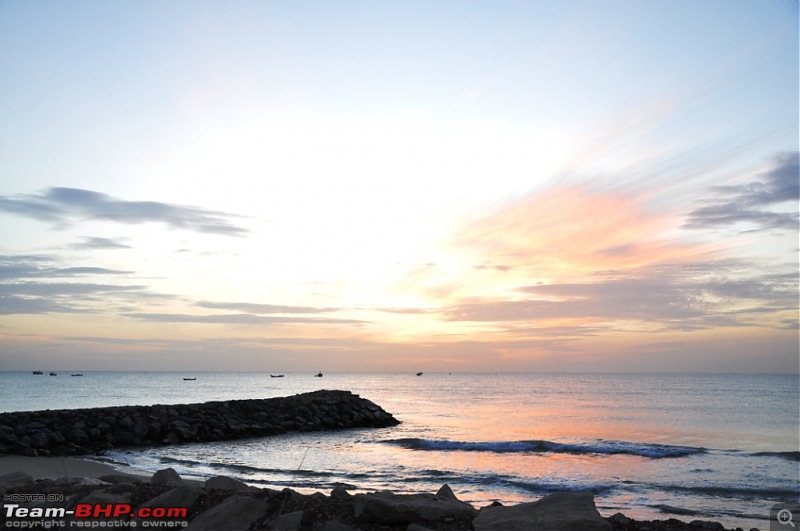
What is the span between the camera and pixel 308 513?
6758mm

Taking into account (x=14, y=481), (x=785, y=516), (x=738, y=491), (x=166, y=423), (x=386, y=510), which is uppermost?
(x=386, y=510)

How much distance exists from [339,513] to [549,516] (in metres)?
2.39

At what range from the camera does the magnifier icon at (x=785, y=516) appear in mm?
11625

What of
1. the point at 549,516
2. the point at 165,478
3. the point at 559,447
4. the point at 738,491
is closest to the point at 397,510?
the point at 549,516

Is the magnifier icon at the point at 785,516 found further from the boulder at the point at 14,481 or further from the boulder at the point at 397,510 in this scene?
the boulder at the point at 14,481

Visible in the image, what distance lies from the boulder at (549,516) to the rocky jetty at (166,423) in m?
19.0

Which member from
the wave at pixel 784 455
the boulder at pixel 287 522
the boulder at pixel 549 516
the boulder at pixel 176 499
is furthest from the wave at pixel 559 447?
the boulder at pixel 287 522

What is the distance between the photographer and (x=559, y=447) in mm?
24609

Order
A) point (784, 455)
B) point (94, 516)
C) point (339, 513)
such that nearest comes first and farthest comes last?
point (339, 513), point (94, 516), point (784, 455)

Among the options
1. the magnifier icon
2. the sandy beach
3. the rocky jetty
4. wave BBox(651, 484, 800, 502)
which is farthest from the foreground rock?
the rocky jetty

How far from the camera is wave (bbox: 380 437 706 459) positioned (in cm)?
2362

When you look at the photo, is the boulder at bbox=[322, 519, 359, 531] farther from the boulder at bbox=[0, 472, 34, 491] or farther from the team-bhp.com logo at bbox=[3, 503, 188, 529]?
the boulder at bbox=[0, 472, 34, 491]

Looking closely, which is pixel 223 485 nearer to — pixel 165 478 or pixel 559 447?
pixel 165 478

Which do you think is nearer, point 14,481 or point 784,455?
point 14,481
